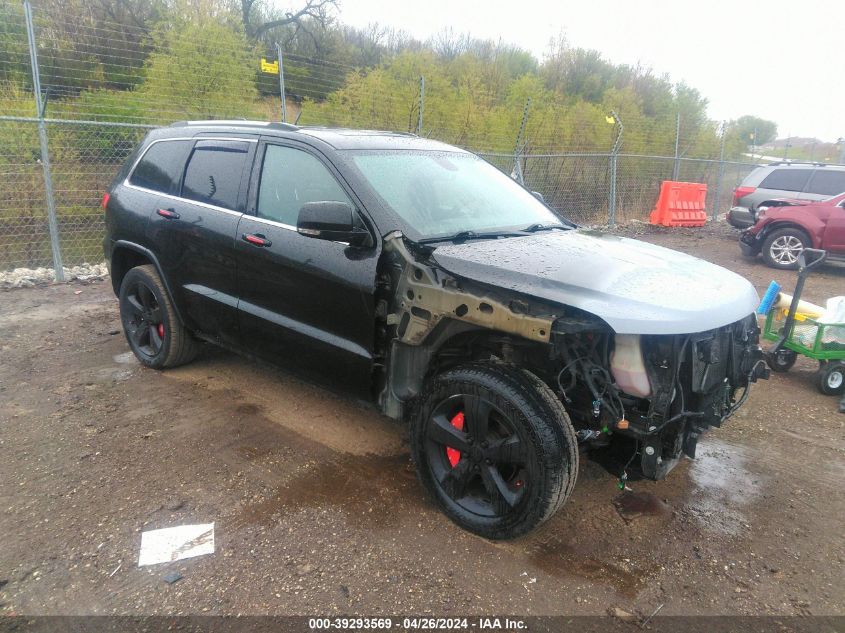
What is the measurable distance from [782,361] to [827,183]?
843cm

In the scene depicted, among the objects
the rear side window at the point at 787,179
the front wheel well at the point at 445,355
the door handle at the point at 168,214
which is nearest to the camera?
the front wheel well at the point at 445,355

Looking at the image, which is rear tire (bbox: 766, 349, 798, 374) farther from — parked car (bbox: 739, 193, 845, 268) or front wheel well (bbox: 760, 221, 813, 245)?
front wheel well (bbox: 760, 221, 813, 245)

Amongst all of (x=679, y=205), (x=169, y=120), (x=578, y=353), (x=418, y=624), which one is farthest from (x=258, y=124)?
(x=679, y=205)

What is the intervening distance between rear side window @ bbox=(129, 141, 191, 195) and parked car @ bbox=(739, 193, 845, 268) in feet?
32.6

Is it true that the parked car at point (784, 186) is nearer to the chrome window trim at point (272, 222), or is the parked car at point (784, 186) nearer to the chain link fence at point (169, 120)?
the chain link fence at point (169, 120)

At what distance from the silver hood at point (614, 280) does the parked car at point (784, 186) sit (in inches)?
398

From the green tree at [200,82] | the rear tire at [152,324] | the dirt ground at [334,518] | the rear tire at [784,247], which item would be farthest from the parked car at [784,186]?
the rear tire at [152,324]

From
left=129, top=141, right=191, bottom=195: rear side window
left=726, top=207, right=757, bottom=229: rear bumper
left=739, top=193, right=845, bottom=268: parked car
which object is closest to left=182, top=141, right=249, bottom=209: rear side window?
left=129, top=141, right=191, bottom=195: rear side window

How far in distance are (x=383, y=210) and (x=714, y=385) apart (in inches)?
72.2

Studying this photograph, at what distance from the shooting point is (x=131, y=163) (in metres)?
4.61

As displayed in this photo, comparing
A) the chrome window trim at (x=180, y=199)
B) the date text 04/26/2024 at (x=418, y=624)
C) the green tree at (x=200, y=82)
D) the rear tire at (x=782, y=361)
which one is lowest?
the date text 04/26/2024 at (x=418, y=624)

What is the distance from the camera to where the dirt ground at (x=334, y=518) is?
245cm

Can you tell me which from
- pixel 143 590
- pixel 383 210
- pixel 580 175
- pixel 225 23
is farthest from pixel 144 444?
pixel 225 23

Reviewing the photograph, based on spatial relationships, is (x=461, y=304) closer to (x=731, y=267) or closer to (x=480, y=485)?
(x=480, y=485)
